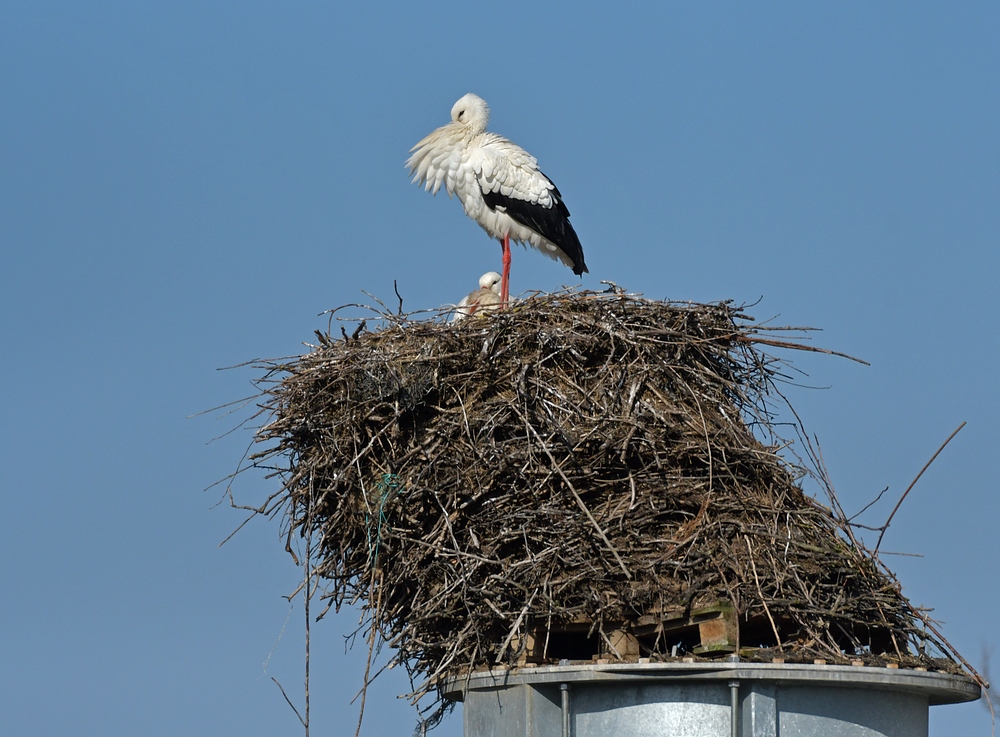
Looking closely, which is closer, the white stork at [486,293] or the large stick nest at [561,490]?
the large stick nest at [561,490]

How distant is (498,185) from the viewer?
460 inches

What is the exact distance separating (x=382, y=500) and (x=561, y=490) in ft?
3.49

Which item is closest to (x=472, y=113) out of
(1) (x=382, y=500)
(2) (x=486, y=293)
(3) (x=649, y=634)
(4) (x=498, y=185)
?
(4) (x=498, y=185)

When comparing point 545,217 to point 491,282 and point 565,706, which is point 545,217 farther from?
point 565,706

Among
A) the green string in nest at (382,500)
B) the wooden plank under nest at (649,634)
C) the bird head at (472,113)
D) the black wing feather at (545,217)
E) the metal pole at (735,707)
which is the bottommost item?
the metal pole at (735,707)

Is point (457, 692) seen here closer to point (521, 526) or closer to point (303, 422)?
point (521, 526)

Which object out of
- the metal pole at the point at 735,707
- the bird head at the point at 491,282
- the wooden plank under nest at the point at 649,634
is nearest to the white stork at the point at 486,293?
the bird head at the point at 491,282

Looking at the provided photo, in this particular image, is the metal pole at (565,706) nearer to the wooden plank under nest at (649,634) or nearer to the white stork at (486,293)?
the wooden plank under nest at (649,634)

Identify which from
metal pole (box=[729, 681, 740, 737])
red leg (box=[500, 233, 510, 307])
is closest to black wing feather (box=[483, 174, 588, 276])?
red leg (box=[500, 233, 510, 307])

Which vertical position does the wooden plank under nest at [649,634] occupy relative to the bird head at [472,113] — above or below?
below

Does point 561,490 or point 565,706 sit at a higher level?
point 561,490

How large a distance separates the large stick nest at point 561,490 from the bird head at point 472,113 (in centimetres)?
364

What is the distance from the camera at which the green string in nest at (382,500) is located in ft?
26.1

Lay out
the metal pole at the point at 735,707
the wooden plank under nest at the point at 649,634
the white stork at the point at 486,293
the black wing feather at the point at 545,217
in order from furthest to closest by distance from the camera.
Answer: the black wing feather at the point at 545,217, the white stork at the point at 486,293, the wooden plank under nest at the point at 649,634, the metal pole at the point at 735,707
